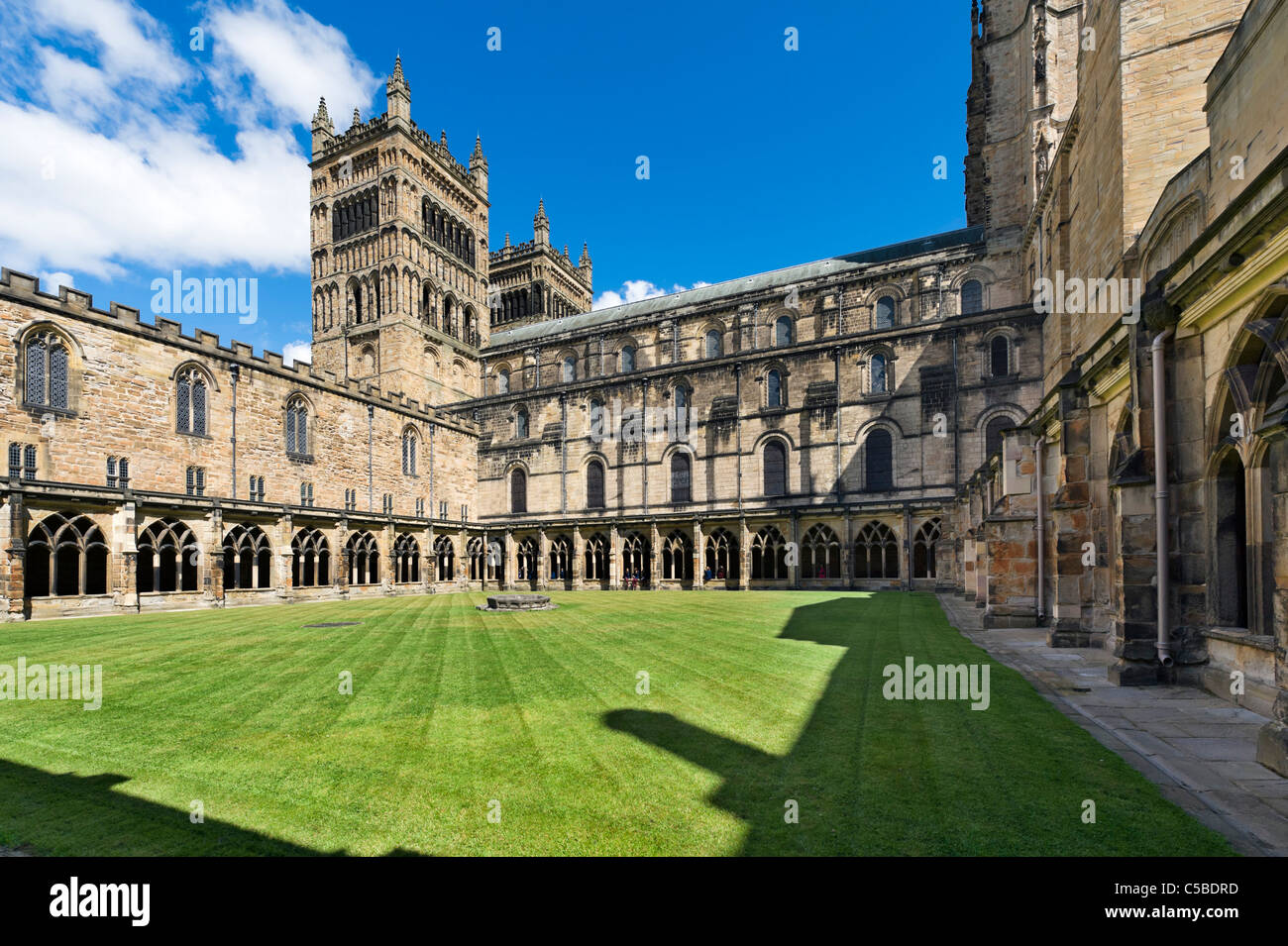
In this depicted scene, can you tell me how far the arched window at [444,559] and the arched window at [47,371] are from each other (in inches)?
679

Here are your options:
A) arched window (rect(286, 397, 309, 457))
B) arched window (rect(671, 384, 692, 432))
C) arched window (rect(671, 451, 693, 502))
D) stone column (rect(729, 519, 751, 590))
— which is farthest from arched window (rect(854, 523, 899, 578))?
arched window (rect(286, 397, 309, 457))

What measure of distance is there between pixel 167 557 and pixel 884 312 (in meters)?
37.4

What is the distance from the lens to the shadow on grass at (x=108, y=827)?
3693 mm

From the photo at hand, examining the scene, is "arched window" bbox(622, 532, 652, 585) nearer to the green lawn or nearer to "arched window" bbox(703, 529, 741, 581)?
"arched window" bbox(703, 529, 741, 581)

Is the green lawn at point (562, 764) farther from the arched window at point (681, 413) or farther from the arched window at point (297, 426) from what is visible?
the arched window at point (681, 413)

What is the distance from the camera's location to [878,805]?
13.7 feet

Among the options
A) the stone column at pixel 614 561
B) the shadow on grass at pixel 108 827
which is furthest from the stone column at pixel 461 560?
the shadow on grass at pixel 108 827

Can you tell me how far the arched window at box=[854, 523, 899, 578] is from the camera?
29.9 metres

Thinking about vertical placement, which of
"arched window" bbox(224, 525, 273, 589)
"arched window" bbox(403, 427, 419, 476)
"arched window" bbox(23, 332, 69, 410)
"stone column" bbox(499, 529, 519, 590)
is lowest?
"stone column" bbox(499, 529, 519, 590)

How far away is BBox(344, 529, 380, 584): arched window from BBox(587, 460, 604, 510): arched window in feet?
43.1

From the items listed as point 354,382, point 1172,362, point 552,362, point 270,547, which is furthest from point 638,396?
point 1172,362

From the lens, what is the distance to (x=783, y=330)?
4075 centimetres

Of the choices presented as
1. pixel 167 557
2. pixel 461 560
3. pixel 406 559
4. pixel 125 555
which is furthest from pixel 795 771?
pixel 461 560
